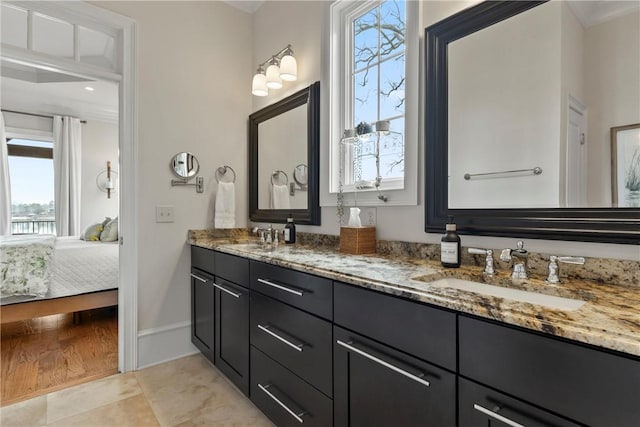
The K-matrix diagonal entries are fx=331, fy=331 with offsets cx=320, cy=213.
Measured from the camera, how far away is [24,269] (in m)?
2.66

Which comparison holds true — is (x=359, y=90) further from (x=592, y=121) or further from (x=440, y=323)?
(x=440, y=323)

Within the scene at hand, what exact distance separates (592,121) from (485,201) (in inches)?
17.2

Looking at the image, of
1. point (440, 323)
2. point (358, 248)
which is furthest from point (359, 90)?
point (440, 323)

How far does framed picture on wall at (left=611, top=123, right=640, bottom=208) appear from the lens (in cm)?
102

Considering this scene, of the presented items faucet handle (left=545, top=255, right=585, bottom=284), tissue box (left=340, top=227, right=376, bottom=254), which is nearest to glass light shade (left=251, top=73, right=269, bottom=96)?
tissue box (left=340, top=227, right=376, bottom=254)

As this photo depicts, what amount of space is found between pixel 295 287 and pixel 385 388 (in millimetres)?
548

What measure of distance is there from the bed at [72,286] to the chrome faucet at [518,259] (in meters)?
3.17

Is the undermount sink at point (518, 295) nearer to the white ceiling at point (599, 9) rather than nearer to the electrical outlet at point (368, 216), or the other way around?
the electrical outlet at point (368, 216)

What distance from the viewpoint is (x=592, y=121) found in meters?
1.10

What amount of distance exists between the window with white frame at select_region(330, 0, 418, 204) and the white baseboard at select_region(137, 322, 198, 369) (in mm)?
1597

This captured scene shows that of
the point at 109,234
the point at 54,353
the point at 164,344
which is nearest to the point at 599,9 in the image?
the point at 164,344

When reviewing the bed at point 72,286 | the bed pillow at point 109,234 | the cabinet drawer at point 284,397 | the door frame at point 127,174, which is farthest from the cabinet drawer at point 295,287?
the bed pillow at point 109,234

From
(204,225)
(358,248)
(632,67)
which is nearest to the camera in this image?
(632,67)

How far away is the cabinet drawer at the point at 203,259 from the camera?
7.16 feet
